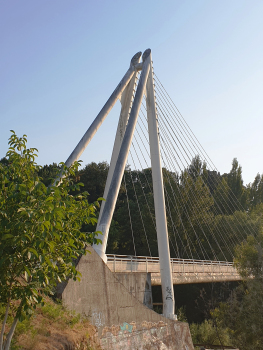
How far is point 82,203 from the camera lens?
6586mm

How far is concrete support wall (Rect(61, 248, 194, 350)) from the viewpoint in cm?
910

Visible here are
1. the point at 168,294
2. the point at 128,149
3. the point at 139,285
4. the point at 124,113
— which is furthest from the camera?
the point at 124,113

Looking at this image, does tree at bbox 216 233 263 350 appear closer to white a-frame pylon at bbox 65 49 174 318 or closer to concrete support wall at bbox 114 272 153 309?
white a-frame pylon at bbox 65 49 174 318

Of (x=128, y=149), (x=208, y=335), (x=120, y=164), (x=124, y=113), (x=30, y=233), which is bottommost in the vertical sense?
(x=208, y=335)

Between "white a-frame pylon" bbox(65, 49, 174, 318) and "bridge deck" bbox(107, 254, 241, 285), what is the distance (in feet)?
4.77

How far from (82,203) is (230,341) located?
18.1 metres

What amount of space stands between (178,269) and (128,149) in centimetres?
844

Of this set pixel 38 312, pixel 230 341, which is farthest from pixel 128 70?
pixel 230 341

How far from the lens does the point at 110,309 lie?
9.67 meters

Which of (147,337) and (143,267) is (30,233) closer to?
(147,337)

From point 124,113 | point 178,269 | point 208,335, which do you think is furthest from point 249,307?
point 124,113

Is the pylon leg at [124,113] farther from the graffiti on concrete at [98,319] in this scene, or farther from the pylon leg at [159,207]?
the graffiti on concrete at [98,319]

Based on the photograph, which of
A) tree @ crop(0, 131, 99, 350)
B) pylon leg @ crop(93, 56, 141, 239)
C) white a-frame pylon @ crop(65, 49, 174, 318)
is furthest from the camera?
pylon leg @ crop(93, 56, 141, 239)

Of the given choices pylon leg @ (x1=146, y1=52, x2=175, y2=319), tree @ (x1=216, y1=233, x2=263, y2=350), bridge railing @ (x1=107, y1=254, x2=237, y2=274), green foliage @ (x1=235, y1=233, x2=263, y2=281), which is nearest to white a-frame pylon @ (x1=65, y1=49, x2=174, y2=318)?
pylon leg @ (x1=146, y1=52, x2=175, y2=319)
